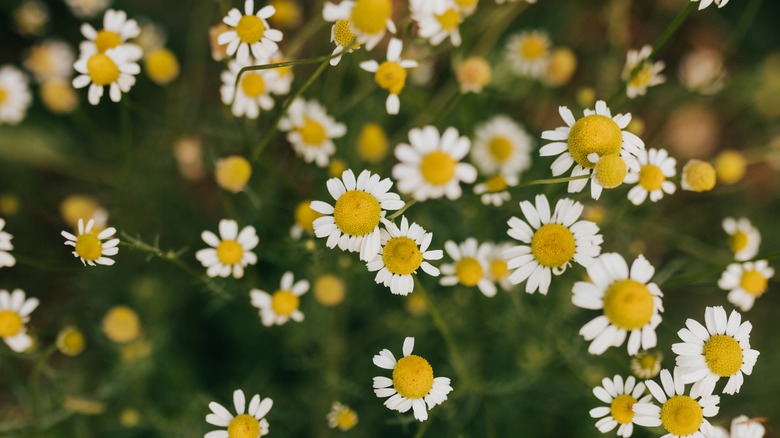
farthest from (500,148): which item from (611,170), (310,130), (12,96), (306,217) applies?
(12,96)

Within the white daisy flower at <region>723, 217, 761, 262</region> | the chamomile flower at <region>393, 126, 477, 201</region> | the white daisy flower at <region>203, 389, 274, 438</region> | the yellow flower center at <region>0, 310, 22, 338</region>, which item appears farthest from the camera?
the white daisy flower at <region>723, 217, 761, 262</region>

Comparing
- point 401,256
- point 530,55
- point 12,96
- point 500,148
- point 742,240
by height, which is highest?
point 530,55

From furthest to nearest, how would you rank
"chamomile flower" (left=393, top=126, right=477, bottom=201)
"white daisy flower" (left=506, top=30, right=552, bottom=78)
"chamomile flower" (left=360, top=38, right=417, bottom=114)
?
"white daisy flower" (left=506, top=30, right=552, bottom=78) < "chamomile flower" (left=360, top=38, right=417, bottom=114) < "chamomile flower" (left=393, top=126, right=477, bottom=201)

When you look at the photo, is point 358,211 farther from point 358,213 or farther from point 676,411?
point 676,411

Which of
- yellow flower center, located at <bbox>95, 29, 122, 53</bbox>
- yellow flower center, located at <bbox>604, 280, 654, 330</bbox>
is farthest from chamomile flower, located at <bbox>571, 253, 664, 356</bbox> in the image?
yellow flower center, located at <bbox>95, 29, 122, 53</bbox>

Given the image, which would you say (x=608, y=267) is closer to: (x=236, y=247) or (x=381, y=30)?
(x=381, y=30)

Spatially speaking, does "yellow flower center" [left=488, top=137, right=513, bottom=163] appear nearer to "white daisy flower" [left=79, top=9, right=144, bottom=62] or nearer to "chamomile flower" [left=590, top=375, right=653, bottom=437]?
"chamomile flower" [left=590, top=375, right=653, bottom=437]

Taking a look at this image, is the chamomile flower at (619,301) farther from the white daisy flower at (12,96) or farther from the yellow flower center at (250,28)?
the white daisy flower at (12,96)
